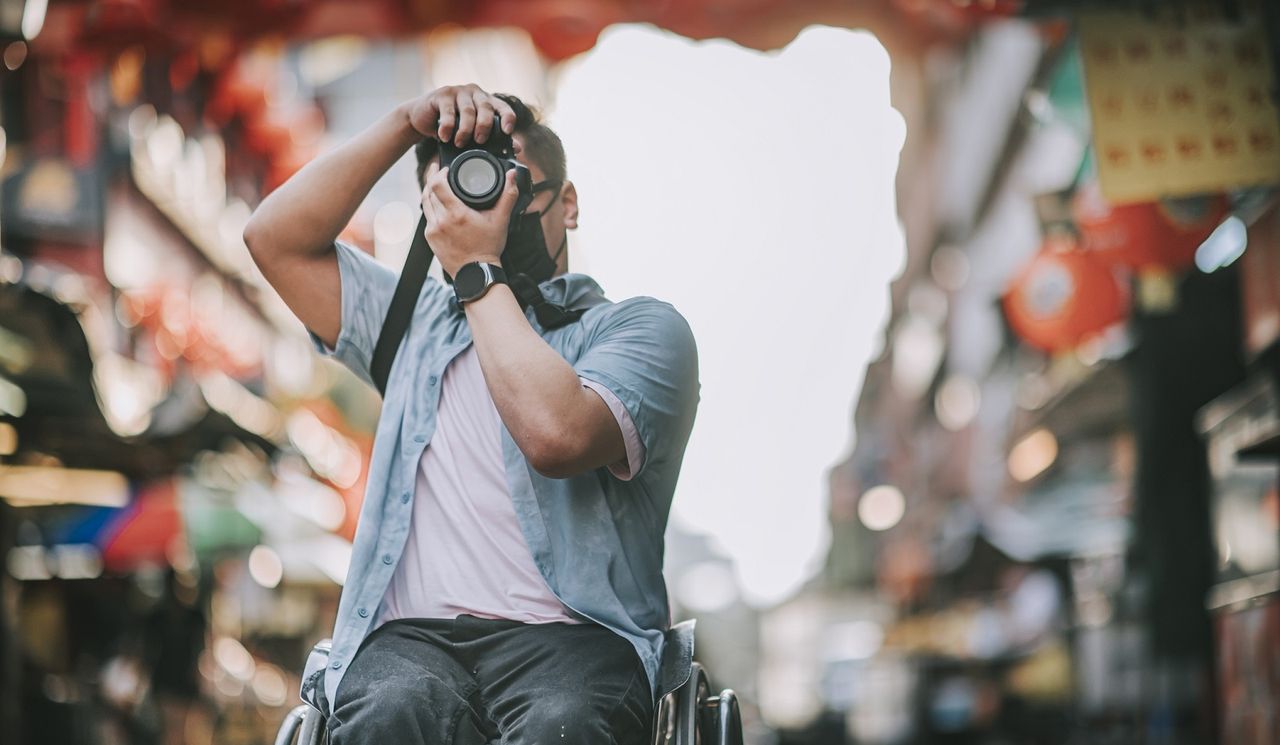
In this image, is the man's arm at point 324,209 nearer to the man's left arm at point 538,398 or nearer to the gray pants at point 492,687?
the man's left arm at point 538,398

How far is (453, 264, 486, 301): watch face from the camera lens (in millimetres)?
2502

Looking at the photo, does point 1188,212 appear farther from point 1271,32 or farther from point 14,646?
point 14,646

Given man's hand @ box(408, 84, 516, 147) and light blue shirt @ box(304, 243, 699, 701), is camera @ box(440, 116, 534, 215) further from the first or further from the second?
light blue shirt @ box(304, 243, 699, 701)

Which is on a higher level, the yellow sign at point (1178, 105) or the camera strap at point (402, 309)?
the yellow sign at point (1178, 105)

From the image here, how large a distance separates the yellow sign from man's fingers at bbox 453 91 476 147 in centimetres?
420

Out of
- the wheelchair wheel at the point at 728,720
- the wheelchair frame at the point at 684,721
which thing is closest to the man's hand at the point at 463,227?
the wheelchair frame at the point at 684,721

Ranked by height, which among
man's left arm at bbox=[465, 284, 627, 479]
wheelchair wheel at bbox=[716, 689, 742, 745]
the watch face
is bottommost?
wheelchair wheel at bbox=[716, 689, 742, 745]

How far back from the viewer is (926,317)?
3522 cm

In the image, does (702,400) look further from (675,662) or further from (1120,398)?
(1120,398)

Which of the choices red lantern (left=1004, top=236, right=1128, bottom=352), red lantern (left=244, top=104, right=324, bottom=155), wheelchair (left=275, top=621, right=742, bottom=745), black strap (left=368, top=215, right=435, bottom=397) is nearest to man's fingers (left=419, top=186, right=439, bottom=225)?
black strap (left=368, top=215, right=435, bottom=397)

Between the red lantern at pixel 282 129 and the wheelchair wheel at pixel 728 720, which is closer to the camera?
the wheelchair wheel at pixel 728 720

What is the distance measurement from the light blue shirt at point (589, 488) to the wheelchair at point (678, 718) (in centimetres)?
6

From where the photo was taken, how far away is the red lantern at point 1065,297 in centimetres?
851

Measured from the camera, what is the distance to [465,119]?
8.40ft
